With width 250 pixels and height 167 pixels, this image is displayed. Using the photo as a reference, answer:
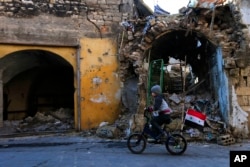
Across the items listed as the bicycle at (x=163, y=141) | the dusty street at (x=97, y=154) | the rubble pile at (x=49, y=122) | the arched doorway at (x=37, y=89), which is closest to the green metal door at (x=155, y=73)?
the dusty street at (x=97, y=154)

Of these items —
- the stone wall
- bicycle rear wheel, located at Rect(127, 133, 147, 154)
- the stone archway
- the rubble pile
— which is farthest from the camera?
the rubble pile

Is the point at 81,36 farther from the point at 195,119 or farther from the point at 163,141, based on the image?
the point at 163,141

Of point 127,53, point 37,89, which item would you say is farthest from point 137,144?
point 37,89

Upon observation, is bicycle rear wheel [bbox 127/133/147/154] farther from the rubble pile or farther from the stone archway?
the rubble pile

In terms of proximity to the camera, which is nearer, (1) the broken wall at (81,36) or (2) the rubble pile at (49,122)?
(1) the broken wall at (81,36)

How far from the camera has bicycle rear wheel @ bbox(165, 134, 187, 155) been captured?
7.68 metres

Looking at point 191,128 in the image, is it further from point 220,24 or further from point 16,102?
point 16,102

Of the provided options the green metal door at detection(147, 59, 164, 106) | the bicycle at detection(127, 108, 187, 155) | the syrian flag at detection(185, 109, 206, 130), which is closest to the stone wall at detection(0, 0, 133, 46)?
the green metal door at detection(147, 59, 164, 106)

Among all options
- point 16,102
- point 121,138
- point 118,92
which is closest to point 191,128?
point 121,138

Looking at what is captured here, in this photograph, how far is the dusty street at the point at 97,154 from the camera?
6.91 m

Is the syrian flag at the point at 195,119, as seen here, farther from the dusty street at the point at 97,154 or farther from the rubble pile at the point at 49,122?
the rubble pile at the point at 49,122

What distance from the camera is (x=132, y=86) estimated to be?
11.6 meters

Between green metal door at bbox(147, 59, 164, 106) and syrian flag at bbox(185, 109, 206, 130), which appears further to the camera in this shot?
green metal door at bbox(147, 59, 164, 106)

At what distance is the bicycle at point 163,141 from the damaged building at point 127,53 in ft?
6.76
